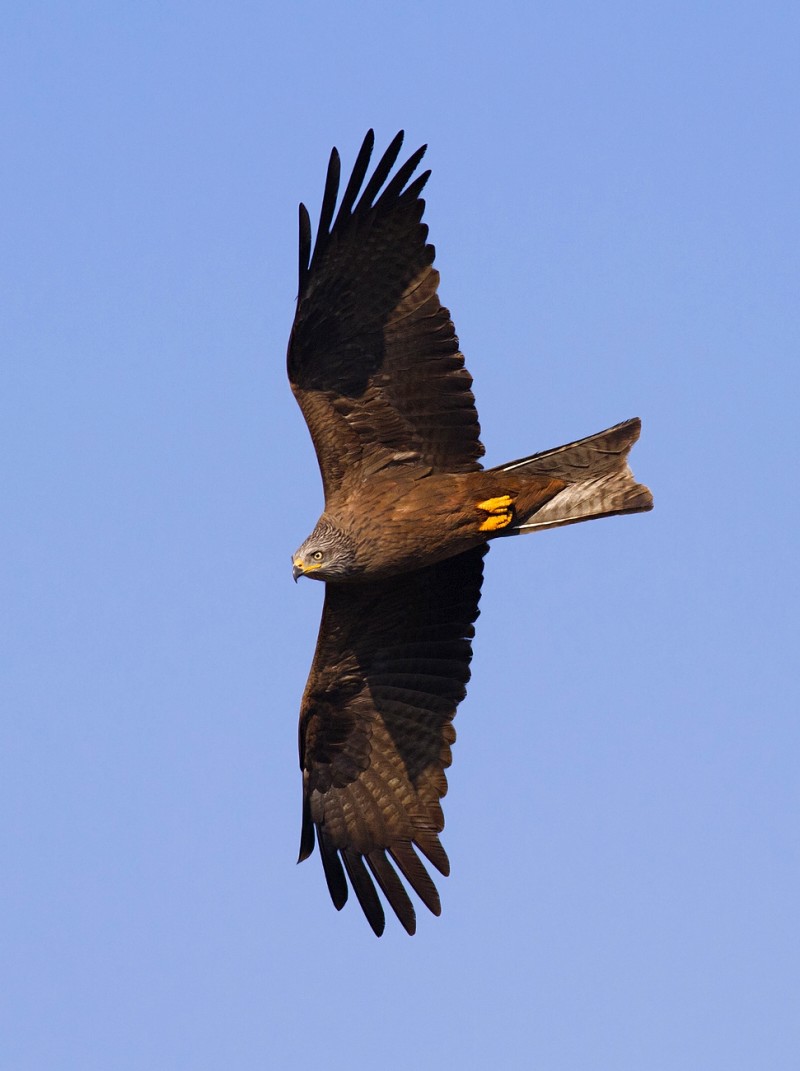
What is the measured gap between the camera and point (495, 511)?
12.2 meters

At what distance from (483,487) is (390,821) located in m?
2.78

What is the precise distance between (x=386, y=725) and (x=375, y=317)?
3.15m

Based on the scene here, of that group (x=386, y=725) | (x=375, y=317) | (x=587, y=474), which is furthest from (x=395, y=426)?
(x=386, y=725)

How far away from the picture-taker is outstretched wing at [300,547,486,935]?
13.1 m

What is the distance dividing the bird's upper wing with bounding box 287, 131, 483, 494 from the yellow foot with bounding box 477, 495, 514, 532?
541 millimetres

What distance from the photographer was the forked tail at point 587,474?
40.1ft

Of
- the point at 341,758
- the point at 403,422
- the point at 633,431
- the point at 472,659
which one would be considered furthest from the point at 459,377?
the point at 341,758

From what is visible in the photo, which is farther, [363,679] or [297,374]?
[363,679]

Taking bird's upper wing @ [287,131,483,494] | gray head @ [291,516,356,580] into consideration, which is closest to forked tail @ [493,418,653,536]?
bird's upper wing @ [287,131,483,494]

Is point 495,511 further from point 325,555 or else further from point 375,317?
point 375,317

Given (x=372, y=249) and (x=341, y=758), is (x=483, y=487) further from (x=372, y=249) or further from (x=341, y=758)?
(x=341, y=758)

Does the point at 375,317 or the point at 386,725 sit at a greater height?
the point at 375,317

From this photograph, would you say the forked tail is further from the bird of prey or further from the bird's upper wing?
the bird's upper wing

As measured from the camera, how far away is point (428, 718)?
44.1 ft
